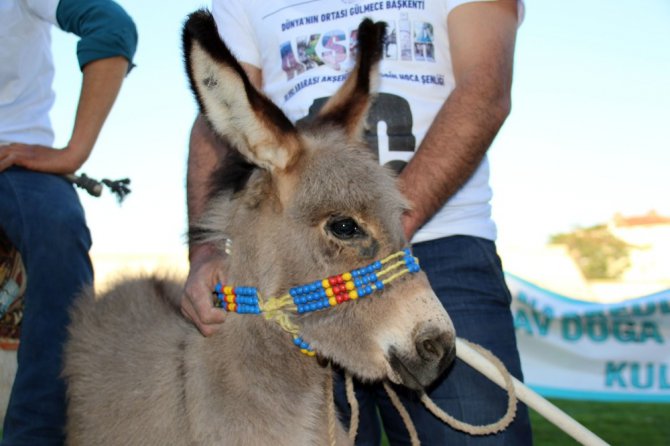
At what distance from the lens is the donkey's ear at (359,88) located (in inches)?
120

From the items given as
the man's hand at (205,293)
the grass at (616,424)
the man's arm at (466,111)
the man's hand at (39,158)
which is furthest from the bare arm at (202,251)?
the grass at (616,424)

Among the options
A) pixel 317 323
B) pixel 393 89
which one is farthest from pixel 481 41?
pixel 317 323

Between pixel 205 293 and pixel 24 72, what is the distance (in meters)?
1.91

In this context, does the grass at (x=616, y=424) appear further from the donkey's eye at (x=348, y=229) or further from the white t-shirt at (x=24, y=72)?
the white t-shirt at (x=24, y=72)

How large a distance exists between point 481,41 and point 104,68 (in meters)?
2.08

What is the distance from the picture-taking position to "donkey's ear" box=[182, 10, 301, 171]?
2.54 meters

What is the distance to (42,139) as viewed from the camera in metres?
4.08

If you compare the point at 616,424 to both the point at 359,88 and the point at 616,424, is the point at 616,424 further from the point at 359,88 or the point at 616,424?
the point at 359,88

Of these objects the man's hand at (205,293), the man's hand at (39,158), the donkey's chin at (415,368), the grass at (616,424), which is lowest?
the grass at (616,424)

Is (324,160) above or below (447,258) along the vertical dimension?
above

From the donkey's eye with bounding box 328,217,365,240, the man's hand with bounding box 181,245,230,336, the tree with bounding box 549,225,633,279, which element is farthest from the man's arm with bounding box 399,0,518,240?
the tree with bounding box 549,225,633,279

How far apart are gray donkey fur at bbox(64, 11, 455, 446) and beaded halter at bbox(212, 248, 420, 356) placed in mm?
36

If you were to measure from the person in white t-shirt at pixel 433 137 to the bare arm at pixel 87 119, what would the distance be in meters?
0.73

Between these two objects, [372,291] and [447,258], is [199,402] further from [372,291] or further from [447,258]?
[447,258]
